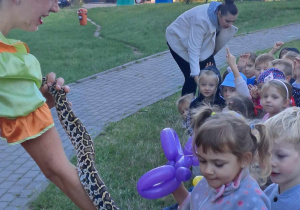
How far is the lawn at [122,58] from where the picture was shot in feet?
17.5

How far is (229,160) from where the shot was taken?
2547mm

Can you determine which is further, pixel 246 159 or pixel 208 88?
pixel 208 88

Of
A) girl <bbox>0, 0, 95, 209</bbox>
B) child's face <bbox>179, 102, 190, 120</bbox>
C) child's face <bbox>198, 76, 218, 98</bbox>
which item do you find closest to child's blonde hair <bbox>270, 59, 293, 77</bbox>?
child's face <bbox>198, 76, 218, 98</bbox>

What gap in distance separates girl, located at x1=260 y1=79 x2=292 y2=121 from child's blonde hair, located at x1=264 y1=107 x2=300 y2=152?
1689 mm

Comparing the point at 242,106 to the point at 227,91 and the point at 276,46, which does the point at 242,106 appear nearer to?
the point at 227,91

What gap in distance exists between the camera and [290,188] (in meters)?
3.04

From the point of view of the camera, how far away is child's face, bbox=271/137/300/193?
3012 mm

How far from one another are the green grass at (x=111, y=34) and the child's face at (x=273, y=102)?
7.25 m

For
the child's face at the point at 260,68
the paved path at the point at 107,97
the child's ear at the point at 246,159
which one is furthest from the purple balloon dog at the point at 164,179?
the child's face at the point at 260,68

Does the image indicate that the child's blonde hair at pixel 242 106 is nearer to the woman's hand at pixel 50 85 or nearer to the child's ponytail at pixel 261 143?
the woman's hand at pixel 50 85

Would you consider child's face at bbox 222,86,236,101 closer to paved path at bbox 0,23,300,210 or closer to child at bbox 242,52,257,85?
child at bbox 242,52,257,85

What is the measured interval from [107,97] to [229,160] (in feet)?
24.5

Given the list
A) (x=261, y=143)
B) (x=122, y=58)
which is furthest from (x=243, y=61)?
(x=122, y=58)

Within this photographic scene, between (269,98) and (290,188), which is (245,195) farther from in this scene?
(269,98)
